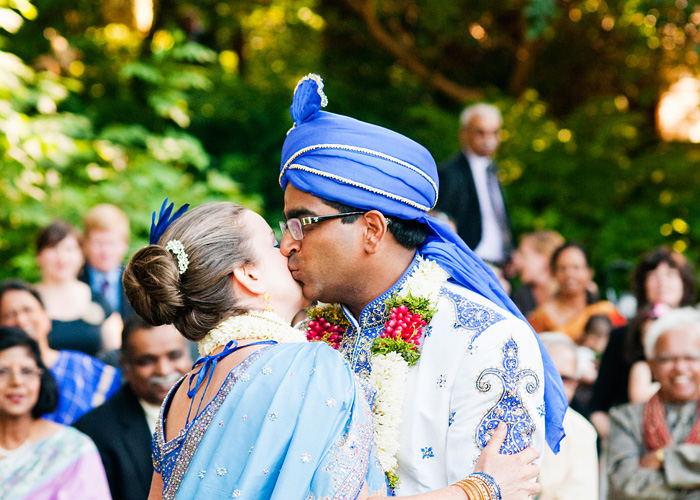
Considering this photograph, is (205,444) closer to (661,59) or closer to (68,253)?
(68,253)

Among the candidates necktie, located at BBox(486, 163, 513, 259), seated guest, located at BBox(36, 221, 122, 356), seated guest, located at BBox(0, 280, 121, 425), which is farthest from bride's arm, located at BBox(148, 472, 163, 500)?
necktie, located at BBox(486, 163, 513, 259)

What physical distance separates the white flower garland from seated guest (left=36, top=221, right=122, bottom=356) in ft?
11.6

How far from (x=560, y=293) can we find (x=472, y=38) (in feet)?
19.6

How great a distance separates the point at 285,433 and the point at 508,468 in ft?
2.20

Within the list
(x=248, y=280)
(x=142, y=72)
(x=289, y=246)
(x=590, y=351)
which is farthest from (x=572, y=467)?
(x=142, y=72)

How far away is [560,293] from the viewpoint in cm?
A: 679

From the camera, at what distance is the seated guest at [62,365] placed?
187 inches

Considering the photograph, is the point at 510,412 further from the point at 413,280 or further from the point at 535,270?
the point at 535,270

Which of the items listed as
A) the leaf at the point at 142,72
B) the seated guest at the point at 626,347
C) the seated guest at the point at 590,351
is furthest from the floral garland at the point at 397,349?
the leaf at the point at 142,72

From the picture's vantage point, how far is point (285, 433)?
210cm

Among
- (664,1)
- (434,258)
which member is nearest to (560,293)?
(664,1)

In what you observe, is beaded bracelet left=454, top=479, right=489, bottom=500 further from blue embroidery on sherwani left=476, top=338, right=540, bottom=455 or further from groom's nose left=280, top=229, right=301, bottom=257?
groom's nose left=280, top=229, right=301, bottom=257

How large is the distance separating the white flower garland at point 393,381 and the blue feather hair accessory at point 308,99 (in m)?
0.60

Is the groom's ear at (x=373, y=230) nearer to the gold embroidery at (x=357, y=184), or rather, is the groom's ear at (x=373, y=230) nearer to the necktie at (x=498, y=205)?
the gold embroidery at (x=357, y=184)
